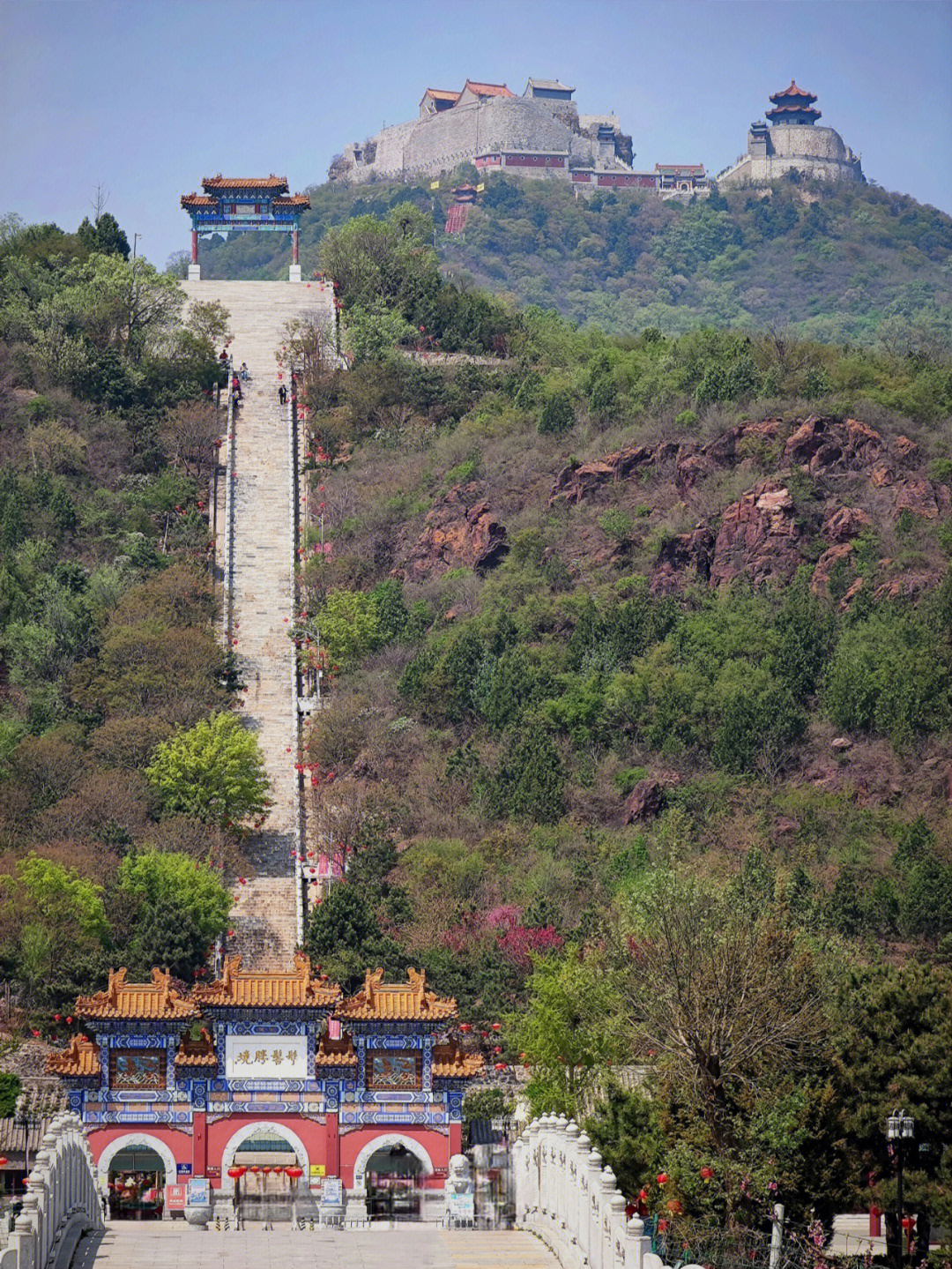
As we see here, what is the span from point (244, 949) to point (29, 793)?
6.83 m

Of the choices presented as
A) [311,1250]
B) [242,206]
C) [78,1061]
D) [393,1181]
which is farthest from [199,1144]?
[242,206]

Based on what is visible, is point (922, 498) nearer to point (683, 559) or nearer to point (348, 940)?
point (683, 559)

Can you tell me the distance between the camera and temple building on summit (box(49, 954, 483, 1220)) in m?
Result: 41.5

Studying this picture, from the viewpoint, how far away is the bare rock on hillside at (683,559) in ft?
229

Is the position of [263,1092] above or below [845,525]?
below

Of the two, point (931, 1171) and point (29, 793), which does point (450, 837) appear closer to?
point (29, 793)

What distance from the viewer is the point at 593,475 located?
247 ft

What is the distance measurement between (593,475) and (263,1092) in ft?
120

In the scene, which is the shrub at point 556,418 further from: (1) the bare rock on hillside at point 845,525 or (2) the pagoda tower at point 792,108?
(2) the pagoda tower at point 792,108

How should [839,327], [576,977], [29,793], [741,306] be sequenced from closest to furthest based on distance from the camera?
[576,977] → [29,793] → [839,327] → [741,306]

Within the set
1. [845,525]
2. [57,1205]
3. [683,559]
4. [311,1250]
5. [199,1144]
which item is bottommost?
[311,1250]

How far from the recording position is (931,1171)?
126 ft

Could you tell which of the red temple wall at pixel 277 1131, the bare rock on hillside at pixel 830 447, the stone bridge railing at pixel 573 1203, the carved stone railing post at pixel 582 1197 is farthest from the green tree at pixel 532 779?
the carved stone railing post at pixel 582 1197

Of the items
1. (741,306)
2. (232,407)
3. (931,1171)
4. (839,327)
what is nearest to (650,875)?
(931,1171)
